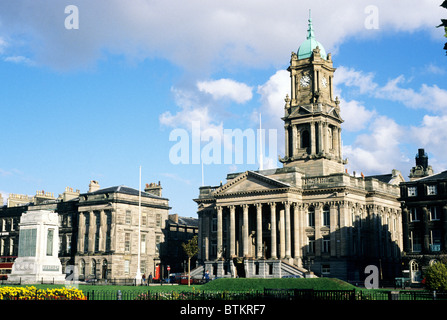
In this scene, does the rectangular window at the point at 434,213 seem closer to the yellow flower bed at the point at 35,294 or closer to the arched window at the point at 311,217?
the arched window at the point at 311,217

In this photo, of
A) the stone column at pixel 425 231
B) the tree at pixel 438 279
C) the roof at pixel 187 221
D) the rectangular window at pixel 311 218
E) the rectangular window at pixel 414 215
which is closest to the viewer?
the tree at pixel 438 279

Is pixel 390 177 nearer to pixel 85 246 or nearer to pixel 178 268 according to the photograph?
pixel 178 268

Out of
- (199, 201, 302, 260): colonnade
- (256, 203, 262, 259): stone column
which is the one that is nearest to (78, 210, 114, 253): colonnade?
(199, 201, 302, 260): colonnade

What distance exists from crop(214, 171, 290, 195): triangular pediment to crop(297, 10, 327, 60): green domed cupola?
900 inches

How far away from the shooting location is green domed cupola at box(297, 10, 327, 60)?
98619 mm

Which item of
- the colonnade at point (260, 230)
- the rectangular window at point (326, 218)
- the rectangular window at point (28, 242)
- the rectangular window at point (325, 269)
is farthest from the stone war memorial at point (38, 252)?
the rectangular window at point (326, 218)

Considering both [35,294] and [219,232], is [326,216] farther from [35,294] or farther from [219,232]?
[35,294]

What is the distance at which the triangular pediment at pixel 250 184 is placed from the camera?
87706 millimetres

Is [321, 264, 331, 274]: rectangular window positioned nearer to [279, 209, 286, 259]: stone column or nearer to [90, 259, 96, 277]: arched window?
[279, 209, 286, 259]: stone column

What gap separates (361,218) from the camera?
90.1 metres

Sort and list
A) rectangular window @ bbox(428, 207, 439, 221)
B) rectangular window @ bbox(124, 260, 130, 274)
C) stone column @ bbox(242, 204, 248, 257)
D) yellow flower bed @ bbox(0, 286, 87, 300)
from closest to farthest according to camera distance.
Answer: yellow flower bed @ bbox(0, 286, 87, 300)
rectangular window @ bbox(428, 207, 439, 221)
stone column @ bbox(242, 204, 248, 257)
rectangular window @ bbox(124, 260, 130, 274)

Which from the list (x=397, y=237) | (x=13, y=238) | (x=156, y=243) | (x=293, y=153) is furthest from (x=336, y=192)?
(x=13, y=238)

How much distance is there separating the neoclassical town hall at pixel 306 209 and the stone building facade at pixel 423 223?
7.67 m

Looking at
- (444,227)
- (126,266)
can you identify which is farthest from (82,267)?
(444,227)
